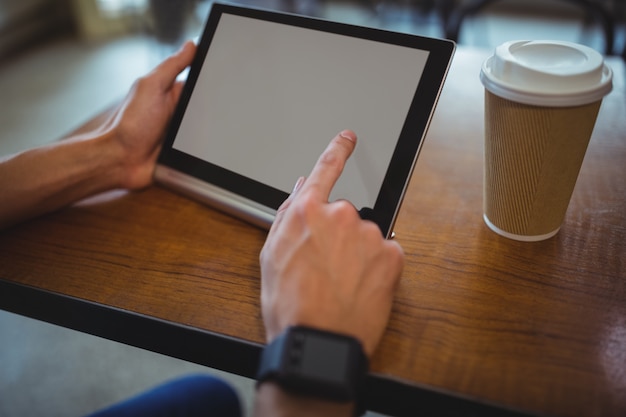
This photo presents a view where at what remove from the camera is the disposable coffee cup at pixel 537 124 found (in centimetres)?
55

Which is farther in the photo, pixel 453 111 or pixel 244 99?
pixel 453 111

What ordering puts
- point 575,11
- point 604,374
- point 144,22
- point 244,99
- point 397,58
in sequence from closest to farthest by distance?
point 604,374, point 397,58, point 244,99, point 144,22, point 575,11

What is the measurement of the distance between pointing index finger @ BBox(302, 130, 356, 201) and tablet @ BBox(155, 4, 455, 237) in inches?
1.4

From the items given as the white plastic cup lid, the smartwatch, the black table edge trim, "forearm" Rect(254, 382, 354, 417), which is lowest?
the black table edge trim

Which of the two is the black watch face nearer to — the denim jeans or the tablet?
the tablet

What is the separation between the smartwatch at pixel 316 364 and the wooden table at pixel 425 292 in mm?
51

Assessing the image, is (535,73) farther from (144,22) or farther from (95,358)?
(144,22)

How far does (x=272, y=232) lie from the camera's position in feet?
1.91

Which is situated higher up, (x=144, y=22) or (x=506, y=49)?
(x=506, y=49)

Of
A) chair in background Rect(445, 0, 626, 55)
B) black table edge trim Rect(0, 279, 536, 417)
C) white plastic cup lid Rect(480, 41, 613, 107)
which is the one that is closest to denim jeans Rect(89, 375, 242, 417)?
black table edge trim Rect(0, 279, 536, 417)

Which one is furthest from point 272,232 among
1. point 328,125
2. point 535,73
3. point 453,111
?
point 453,111

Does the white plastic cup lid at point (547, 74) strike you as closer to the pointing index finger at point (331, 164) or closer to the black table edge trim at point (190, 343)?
the pointing index finger at point (331, 164)

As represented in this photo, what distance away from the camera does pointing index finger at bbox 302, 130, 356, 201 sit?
58cm

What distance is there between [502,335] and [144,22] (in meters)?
3.32
